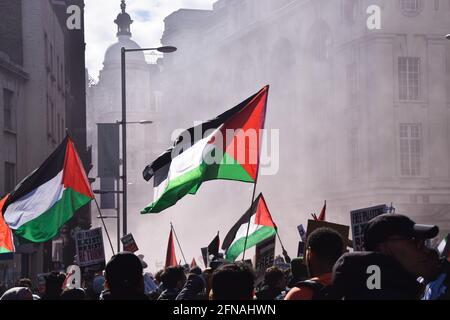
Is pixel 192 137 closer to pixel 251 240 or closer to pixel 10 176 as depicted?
pixel 251 240

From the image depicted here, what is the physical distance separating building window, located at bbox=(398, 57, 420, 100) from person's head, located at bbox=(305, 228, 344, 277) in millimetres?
44899

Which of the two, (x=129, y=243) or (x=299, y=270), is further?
(x=129, y=243)

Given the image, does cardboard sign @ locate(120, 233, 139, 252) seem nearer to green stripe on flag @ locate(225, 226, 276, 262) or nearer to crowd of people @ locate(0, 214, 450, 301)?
green stripe on flag @ locate(225, 226, 276, 262)

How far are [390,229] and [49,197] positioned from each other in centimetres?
730

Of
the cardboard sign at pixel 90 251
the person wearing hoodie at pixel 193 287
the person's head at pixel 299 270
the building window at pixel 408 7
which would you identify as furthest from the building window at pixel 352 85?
the person wearing hoodie at pixel 193 287

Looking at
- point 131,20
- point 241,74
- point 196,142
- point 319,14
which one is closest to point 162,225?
point 241,74

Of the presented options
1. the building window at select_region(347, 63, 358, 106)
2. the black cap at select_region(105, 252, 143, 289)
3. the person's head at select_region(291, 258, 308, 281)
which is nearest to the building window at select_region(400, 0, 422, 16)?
the building window at select_region(347, 63, 358, 106)

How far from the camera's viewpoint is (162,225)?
74000 mm

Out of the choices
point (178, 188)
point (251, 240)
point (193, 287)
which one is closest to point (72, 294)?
point (193, 287)

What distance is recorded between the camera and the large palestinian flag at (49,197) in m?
11.0

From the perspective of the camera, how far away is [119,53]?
104938mm
